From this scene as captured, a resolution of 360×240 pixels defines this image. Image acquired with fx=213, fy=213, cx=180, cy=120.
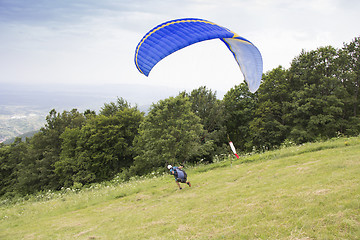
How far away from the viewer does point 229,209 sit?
7598 millimetres

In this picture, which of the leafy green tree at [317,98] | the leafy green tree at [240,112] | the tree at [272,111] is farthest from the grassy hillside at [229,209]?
the leafy green tree at [240,112]

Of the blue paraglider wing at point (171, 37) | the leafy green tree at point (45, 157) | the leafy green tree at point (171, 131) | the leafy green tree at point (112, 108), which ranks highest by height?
the blue paraglider wing at point (171, 37)

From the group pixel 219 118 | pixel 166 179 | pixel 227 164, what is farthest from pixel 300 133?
pixel 166 179

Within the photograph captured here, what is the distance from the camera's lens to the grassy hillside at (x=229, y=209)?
17.9 ft

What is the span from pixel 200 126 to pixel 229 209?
664 inches

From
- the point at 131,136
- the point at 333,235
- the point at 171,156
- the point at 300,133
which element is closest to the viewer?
the point at 333,235

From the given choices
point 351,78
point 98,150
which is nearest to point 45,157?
point 98,150

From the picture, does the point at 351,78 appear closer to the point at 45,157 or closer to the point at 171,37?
the point at 171,37

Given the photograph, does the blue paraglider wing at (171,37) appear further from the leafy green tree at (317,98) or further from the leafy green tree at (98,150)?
the leafy green tree at (98,150)

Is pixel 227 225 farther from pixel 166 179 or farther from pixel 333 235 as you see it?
pixel 166 179

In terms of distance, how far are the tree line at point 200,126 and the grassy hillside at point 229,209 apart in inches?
335

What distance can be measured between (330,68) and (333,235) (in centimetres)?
2940

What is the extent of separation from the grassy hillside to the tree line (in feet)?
27.9

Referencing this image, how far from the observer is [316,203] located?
612cm
